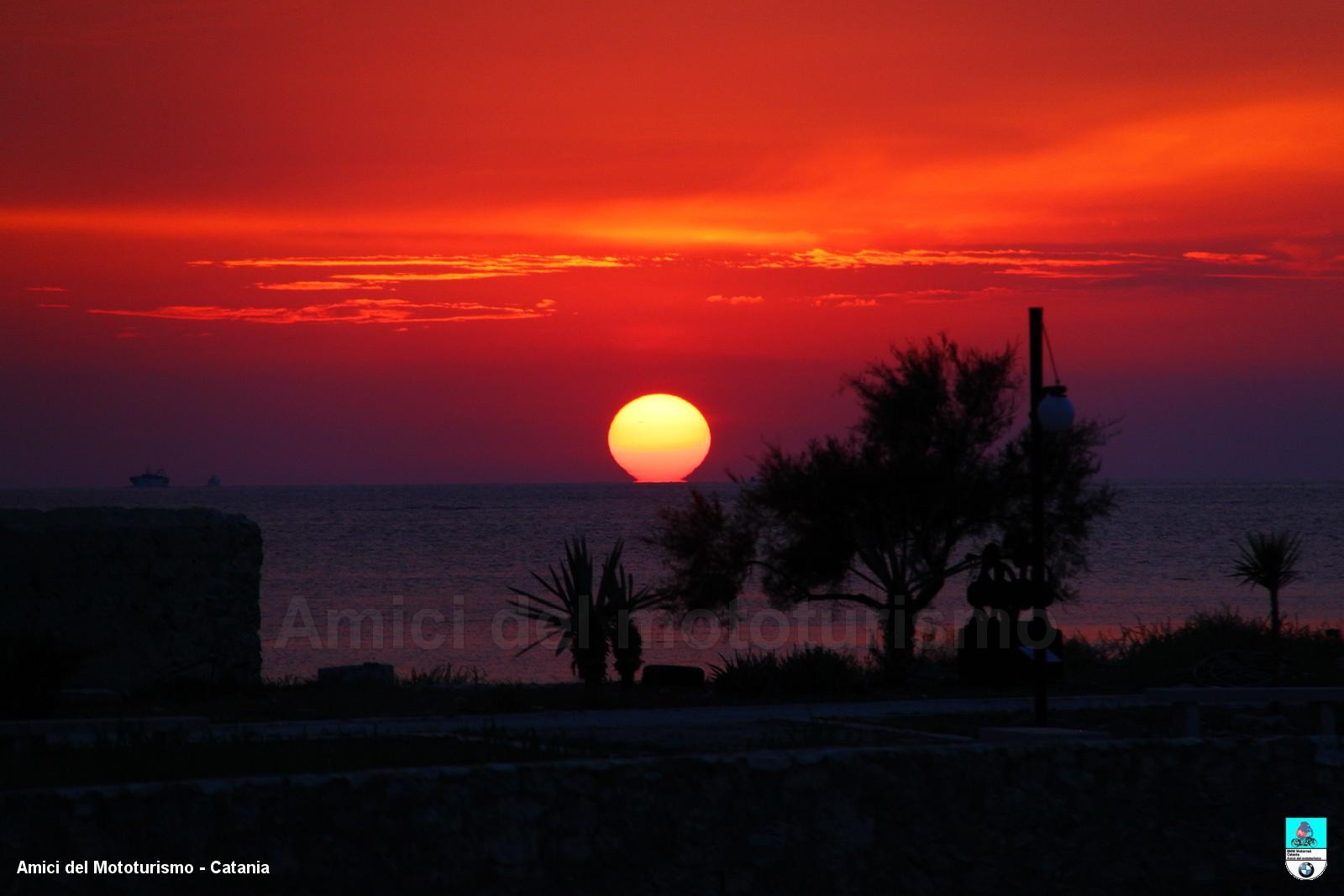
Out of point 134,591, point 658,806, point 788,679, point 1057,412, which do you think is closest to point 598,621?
point 788,679

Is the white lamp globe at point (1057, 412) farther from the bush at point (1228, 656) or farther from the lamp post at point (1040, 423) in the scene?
the bush at point (1228, 656)

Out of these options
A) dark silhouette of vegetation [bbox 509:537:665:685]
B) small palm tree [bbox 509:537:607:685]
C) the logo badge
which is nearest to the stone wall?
small palm tree [bbox 509:537:607:685]

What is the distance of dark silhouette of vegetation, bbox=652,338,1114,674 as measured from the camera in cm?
2578

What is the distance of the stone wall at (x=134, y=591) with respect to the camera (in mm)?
19344

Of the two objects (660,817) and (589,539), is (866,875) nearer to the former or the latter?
(660,817)

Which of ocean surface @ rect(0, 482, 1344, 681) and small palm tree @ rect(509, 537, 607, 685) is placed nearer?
small palm tree @ rect(509, 537, 607, 685)

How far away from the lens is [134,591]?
1975 centimetres

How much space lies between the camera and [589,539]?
10362 centimetres

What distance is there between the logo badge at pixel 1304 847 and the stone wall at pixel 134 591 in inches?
524

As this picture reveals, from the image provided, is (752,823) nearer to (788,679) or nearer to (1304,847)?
(1304,847)

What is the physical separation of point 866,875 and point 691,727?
456 cm

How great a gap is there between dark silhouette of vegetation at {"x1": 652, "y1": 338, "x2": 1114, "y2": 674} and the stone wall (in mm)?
9818

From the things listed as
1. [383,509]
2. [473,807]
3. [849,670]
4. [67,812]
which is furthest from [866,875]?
[383,509]

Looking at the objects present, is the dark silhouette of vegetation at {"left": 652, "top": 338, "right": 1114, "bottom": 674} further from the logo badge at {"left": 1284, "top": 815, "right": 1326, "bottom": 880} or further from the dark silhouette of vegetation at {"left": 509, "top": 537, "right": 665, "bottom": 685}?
the logo badge at {"left": 1284, "top": 815, "right": 1326, "bottom": 880}
